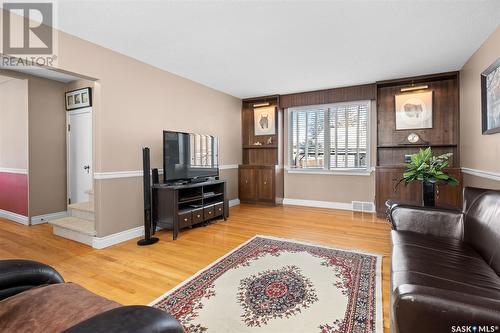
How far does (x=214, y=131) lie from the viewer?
5.18m

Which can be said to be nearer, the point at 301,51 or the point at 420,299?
the point at 420,299

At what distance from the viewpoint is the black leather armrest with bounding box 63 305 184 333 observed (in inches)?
25.3

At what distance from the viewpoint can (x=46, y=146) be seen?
4.39 metres

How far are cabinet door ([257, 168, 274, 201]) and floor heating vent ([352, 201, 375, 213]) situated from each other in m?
1.75

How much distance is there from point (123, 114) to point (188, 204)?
1636 millimetres

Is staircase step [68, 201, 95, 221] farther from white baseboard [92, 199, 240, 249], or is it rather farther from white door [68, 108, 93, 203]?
white baseboard [92, 199, 240, 249]

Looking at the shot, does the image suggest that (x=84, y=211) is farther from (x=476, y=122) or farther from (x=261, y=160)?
(x=476, y=122)

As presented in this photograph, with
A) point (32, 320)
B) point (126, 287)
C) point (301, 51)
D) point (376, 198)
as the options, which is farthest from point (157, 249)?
point (376, 198)

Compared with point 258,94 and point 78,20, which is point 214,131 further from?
point 78,20

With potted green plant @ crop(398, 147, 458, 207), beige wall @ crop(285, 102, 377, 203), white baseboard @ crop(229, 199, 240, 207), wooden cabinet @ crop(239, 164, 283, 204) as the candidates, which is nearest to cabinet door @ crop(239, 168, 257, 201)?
wooden cabinet @ crop(239, 164, 283, 204)

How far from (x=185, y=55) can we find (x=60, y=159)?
322 cm

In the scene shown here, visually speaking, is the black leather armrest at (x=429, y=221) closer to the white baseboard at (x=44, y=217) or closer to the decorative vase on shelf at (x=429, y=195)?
the decorative vase on shelf at (x=429, y=195)

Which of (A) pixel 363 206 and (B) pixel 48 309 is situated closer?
(B) pixel 48 309

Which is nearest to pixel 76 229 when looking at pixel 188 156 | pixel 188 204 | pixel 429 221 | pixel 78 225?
pixel 78 225
